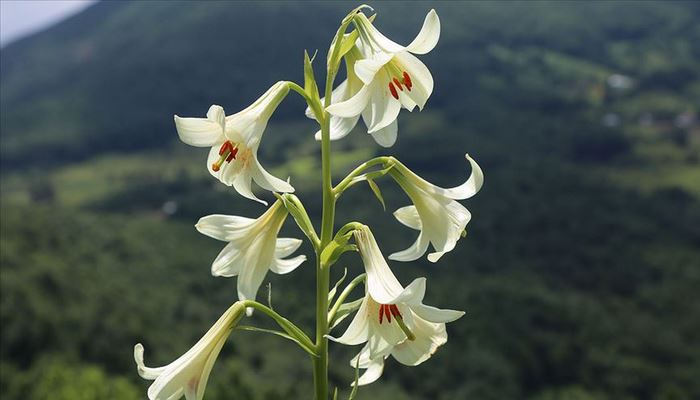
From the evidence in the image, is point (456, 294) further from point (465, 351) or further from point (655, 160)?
point (655, 160)

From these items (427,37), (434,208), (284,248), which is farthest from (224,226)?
(427,37)

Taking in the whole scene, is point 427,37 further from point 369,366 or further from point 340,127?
point 369,366

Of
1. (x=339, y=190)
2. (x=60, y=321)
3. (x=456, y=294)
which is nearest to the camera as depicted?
(x=339, y=190)

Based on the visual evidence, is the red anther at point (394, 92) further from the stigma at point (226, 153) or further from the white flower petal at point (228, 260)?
the white flower petal at point (228, 260)

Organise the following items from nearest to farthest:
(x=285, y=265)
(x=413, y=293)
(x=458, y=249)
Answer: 1. (x=413, y=293)
2. (x=285, y=265)
3. (x=458, y=249)

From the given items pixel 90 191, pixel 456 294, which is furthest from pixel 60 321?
pixel 90 191
